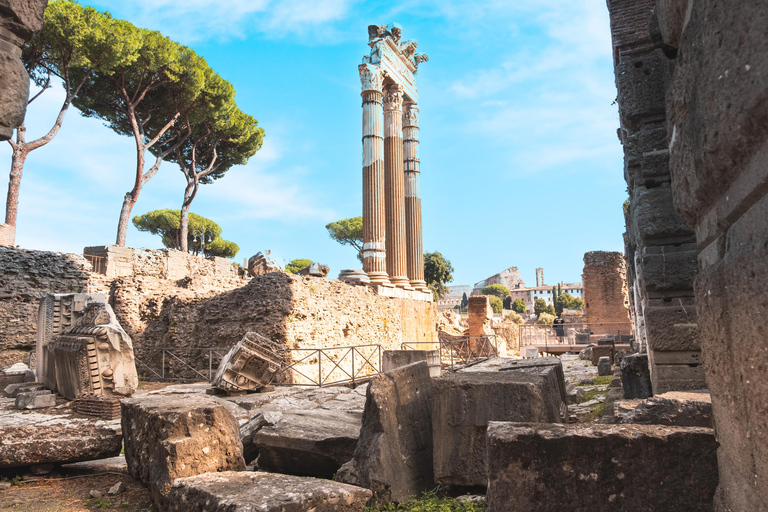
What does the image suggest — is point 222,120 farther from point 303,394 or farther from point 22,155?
point 303,394

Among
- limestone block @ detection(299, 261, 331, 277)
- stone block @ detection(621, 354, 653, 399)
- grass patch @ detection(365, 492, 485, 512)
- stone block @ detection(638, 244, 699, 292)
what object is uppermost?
limestone block @ detection(299, 261, 331, 277)

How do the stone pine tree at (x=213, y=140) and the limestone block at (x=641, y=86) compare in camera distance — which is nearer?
the limestone block at (x=641, y=86)

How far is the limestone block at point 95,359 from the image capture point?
698 centimetres

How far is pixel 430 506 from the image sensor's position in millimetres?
2807

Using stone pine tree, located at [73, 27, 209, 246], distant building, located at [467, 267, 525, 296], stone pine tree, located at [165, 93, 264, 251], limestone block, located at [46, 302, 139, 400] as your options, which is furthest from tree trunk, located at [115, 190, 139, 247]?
distant building, located at [467, 267, 525, 296]

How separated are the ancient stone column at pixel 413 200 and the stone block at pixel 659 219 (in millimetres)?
15555

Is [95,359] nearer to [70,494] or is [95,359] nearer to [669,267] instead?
[70,494]

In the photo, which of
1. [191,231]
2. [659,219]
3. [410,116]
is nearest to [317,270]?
[410,116]

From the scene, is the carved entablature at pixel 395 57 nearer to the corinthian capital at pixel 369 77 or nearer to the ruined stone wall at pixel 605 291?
the corinthian capital at pixel 369 77

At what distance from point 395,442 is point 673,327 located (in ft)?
6.53

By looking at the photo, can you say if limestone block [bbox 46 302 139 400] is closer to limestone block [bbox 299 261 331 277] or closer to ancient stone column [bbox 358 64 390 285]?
limestone block [bbox 299 261 331 277]

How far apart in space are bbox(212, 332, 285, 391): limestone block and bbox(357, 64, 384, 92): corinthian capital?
38.1ft

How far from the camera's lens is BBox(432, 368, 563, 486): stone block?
3.04 m

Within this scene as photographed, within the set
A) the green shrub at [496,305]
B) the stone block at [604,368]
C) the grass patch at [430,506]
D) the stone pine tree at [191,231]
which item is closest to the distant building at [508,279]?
the green shrub at [496,305]
